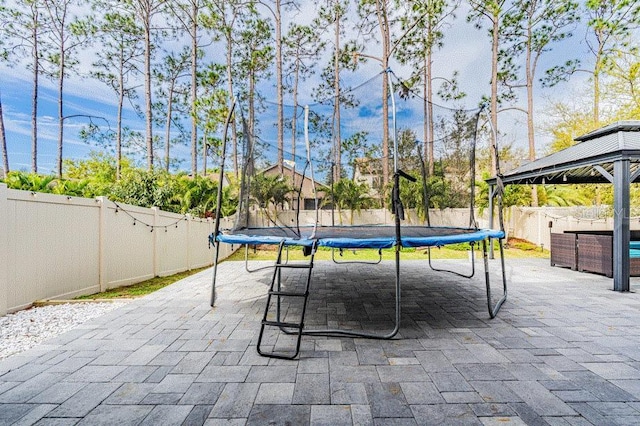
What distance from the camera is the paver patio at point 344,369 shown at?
1.38 meters

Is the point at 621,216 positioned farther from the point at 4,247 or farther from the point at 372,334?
the point at 4,247

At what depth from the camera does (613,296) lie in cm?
357

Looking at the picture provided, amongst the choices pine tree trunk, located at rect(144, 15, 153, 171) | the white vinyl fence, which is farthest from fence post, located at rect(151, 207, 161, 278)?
pine tree trunk, located at rect(144, 15, 153, 171)

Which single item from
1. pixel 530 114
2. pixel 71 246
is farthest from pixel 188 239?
pixel 530 114

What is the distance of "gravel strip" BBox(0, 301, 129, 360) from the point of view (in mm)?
2207

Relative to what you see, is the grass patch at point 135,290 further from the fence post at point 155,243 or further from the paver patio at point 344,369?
the paver patio at point 344,369

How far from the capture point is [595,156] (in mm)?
4312

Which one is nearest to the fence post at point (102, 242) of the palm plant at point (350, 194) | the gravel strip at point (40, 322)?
the gravel strip at point (40, 322)

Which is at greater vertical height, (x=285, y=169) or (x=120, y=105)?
(x=120, y=105)

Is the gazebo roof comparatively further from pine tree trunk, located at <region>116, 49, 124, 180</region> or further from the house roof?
pine tree trunk, located at <region>116, 49, 124, 180</region>

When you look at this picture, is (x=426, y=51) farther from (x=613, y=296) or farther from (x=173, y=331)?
(x=173, y=331)

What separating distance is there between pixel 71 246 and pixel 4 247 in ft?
2.54

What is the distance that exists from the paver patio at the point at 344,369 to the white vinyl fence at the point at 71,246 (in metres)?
0.98

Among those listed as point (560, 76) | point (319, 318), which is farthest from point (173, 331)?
point (560, 76)
